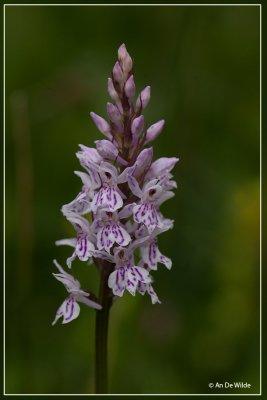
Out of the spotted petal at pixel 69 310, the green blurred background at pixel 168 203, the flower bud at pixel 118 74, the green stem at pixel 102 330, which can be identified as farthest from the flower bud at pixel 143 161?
the green blurred background at pixel 168 203

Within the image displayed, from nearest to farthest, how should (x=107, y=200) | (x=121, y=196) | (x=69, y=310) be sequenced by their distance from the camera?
1. (x=107, y=200)
2. (x=121, y=196)
3. (x=69, y=310)

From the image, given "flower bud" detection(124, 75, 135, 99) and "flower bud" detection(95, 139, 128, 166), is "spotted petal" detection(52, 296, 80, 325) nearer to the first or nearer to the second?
"flower bud" detection(95, 139, 128, 166)

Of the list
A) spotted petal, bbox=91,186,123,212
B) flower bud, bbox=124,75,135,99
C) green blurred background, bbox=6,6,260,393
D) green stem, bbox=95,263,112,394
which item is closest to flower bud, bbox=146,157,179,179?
spotted petal, bbox=91,186,123,212

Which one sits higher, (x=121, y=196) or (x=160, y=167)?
(x=160, y=167)

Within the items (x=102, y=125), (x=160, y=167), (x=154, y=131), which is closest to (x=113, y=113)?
(x=102, y=125)

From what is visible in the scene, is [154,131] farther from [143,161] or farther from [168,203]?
[168,203]

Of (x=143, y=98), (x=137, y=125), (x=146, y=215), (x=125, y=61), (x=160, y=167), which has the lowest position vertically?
A: (x=146, y=215)

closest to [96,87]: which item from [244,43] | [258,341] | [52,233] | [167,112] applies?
[167,112]
